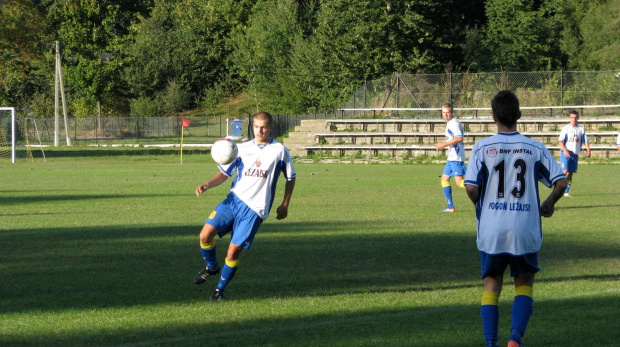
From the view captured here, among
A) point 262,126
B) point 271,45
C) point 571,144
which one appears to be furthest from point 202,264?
point 271,45

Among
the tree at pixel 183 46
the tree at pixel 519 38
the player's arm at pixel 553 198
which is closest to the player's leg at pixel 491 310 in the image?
the player's arm at pixel 553 198

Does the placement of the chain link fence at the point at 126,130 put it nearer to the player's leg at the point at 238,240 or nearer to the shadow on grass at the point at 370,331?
the player's leg at the point at 238,240

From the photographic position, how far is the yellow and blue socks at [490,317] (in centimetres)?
548

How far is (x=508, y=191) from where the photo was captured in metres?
5.62

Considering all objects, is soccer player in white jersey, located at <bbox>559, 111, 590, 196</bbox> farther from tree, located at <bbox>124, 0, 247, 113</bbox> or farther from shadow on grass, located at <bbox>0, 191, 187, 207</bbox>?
tree, located at <bbox>124, 0, 247, 113</bbox>

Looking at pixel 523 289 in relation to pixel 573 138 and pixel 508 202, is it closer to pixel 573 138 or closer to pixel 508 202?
pixel 508 202

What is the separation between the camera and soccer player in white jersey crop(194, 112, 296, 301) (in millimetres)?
7590

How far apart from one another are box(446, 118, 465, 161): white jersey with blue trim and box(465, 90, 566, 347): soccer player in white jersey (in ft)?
32.0

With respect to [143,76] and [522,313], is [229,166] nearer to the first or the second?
[522,313]

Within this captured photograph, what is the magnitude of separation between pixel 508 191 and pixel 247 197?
287cm

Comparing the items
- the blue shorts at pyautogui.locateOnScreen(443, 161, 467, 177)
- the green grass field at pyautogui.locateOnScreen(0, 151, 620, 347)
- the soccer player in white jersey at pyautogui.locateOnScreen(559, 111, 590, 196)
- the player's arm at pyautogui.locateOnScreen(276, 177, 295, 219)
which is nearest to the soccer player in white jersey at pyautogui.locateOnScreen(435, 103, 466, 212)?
the blue shorts at pyautogui.locateOnScreen(443, 161, 467, 177)

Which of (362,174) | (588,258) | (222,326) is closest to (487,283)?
(222,326)

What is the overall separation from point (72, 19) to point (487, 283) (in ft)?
240

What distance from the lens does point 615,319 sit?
260 inches
